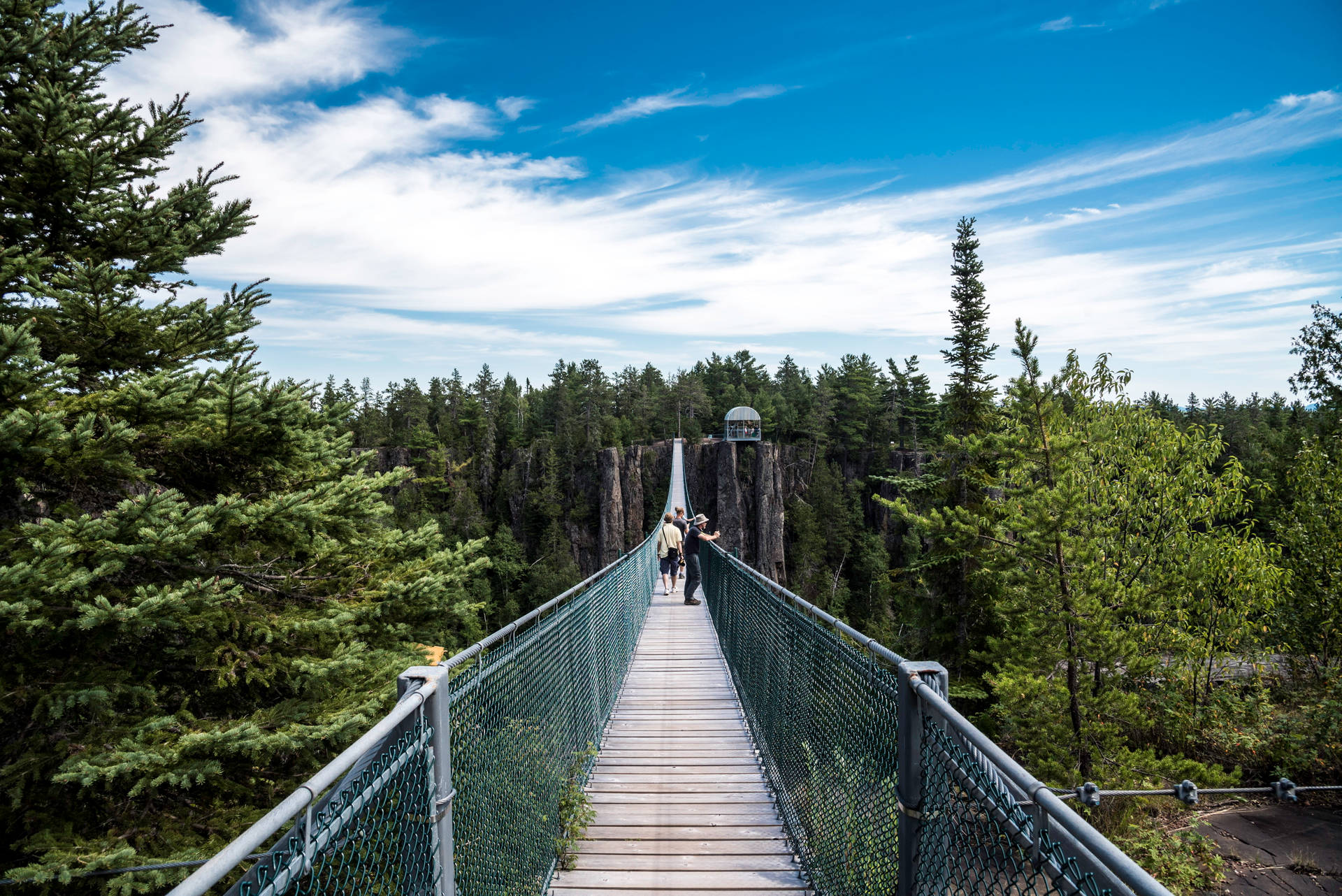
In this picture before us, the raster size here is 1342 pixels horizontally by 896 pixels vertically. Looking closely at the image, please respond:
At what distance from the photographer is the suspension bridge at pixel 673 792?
49.2 inches

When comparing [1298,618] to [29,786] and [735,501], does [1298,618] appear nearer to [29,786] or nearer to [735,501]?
[29,786]

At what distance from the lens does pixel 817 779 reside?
2.79 m

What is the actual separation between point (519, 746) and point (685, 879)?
898 millimetres

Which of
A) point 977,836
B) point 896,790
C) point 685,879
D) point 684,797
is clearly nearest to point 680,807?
point 684,797

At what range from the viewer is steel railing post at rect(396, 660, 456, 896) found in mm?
1818

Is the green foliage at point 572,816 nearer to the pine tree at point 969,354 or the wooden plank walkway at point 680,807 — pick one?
the wooden plank walkway at point 680,807

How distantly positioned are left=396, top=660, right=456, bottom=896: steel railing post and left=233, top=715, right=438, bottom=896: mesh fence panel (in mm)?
21

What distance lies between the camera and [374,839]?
1505 mm

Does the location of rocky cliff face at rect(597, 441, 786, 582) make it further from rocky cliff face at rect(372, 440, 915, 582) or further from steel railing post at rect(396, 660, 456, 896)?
steel railing post at rect(396, 660, 456, 896)

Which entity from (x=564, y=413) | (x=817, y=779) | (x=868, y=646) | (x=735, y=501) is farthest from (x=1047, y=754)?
(x=564, y=413)

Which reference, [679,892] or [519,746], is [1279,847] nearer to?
[679,892]

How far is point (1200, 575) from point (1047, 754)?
3.45m

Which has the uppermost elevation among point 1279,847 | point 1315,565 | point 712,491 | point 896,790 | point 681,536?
point 896,790

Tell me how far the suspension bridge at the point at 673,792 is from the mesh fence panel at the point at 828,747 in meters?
0.01
